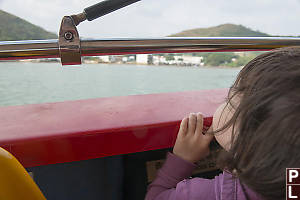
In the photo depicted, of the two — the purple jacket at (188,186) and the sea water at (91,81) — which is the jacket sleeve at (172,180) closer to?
the purple jacket at (188,186)

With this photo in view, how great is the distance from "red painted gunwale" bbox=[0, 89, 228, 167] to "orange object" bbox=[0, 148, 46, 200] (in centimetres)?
19

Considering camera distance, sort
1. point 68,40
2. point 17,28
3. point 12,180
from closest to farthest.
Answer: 1. point 12,180
2. point 68,40
3. point 17,28

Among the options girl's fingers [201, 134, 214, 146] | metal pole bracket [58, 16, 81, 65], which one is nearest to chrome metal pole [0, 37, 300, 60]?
metal pole bracket [58, 16, 81, 65]

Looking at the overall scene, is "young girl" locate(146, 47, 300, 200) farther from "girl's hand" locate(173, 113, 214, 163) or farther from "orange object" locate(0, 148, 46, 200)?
"orange object" locate(0, 148, 46, 200)

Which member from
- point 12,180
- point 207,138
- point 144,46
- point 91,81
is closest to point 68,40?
point 144,46

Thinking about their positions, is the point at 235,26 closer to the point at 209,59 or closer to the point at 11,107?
the point at 209,59

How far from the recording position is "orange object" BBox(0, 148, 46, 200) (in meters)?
0.37

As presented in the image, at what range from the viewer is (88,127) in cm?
63

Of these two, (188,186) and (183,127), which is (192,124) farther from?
(188,186)

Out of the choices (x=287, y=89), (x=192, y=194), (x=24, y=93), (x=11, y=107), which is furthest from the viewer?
(x=24, y=93)

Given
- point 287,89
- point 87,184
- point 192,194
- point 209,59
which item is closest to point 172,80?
point 209,59

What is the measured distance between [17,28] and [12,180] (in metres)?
0.62

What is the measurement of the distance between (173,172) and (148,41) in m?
0.34

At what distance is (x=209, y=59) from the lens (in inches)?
37.9
